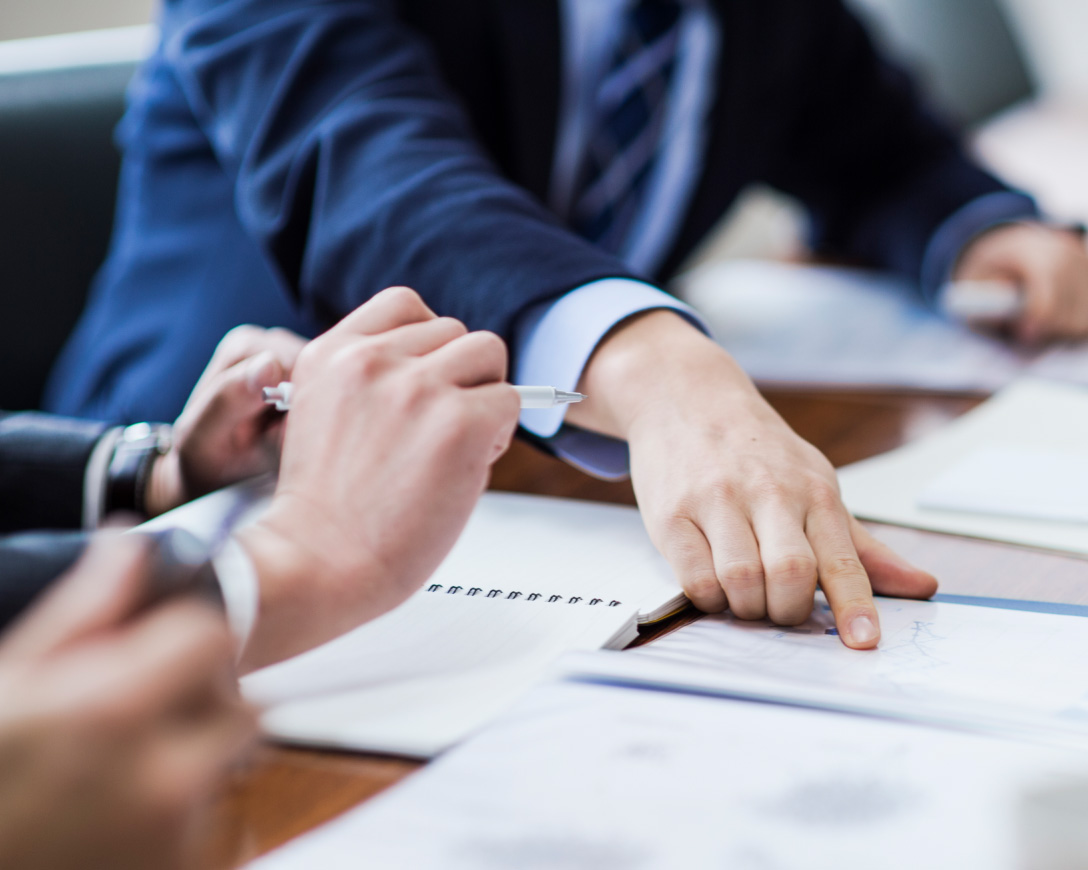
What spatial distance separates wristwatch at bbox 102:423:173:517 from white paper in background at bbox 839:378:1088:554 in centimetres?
36

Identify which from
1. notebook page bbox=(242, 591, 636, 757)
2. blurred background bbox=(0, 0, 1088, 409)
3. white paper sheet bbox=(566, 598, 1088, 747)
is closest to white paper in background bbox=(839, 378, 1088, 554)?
white paper sheet bbox=(566, 598, 1088, 747)

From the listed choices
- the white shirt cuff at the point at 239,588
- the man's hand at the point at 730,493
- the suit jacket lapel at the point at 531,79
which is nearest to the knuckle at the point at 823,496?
the man's hand at the point at 730,493

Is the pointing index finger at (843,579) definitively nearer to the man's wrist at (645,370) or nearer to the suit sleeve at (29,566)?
the man's wrist at (645,370)

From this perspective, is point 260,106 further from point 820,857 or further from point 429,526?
point 820,857

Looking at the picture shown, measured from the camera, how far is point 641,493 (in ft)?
1.51

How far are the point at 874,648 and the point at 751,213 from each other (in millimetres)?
1940

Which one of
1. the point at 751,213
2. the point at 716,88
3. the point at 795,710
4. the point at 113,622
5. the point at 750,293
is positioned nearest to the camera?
the point at 113,622

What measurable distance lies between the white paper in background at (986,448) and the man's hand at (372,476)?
0.25m

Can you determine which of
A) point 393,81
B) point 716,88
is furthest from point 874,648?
point 716,88

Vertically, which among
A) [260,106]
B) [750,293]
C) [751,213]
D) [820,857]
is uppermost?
[260,106]

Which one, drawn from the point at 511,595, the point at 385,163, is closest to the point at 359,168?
the point at 385,163

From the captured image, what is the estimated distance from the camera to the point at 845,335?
3.09 ft

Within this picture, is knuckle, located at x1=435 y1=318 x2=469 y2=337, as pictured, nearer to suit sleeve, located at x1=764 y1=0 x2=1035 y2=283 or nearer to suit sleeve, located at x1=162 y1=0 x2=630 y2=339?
suit sleeve, located at x1=162 y1=0 x2=630 y2=339

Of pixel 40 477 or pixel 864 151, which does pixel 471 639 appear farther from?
pixel 864 151
